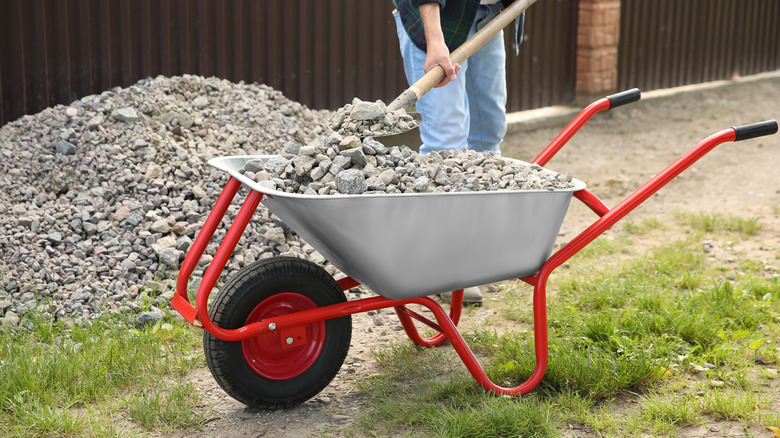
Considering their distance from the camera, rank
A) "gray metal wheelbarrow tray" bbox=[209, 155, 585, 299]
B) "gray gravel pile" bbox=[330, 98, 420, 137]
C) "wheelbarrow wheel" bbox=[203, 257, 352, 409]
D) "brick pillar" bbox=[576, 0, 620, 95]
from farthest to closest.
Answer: "brick pillar" bbox=[576, 0, 620, 95]
"gray gravel pile" bbox=[330, 98, 420, 137]
"wheelbarrow wheel" bbox=[203, 257, 352, 409]
"gray metal wheelbarrow tray" bbox=[209, 155, 585, 299]

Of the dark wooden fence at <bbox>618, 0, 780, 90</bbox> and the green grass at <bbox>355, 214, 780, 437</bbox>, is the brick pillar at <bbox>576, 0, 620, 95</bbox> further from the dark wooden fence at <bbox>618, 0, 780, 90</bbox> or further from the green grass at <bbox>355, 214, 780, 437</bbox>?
the green grass at <bbox>355, 214, 780, 437</bbox>

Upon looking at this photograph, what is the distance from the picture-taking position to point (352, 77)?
5.77m

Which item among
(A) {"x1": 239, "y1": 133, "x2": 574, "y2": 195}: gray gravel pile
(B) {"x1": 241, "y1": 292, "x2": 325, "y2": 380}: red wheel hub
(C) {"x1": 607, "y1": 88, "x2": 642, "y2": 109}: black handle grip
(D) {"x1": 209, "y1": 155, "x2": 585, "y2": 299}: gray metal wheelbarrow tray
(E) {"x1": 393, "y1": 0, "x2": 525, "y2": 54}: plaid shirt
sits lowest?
(B) {"x1": 241, "y1": 292, "x2": 325, "y2": 380}: red wheel hub

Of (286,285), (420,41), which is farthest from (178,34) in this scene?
(286,285)

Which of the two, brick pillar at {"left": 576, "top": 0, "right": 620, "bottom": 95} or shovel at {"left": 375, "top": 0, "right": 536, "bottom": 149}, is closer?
shovel at {"left": 375, "top": 0, "right": 536, "bottom": 149}

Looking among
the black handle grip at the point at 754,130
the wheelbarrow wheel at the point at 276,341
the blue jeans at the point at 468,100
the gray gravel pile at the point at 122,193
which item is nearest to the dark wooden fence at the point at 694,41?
the gray gravel pile at the point at 122,193

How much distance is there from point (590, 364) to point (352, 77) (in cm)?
379

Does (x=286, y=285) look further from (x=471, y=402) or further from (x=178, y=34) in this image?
(x=178, y=34)

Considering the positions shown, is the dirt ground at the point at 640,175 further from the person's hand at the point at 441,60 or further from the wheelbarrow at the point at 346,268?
the person's hand at the point at 441,60

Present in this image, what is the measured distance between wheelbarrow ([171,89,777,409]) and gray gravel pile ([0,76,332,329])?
858 mm

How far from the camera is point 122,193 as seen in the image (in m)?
3.58

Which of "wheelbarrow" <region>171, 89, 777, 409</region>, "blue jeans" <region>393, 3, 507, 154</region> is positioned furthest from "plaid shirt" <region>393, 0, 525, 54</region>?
"wheelbarrow" <region>171, 89, 777, 409</region>

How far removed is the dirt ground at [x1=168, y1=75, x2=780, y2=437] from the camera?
232 centimetres

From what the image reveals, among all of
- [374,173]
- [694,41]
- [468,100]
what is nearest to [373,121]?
[374,173]
